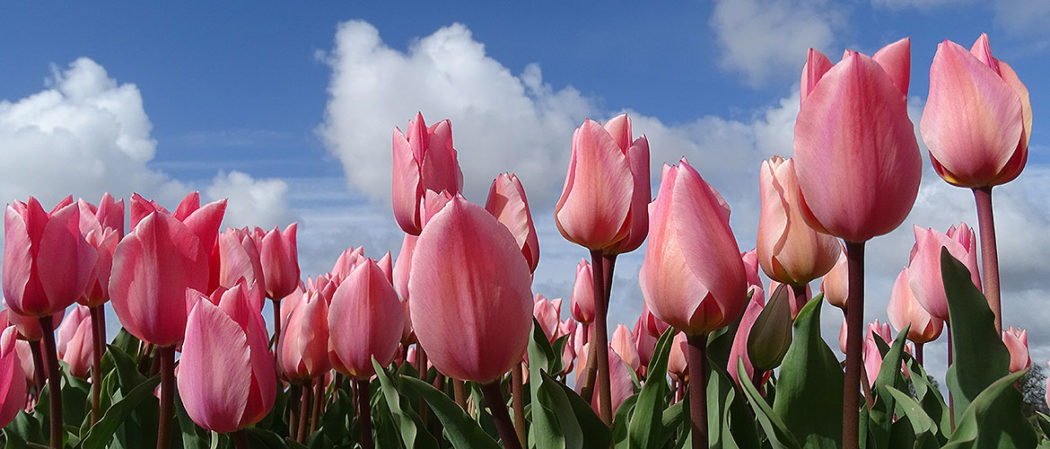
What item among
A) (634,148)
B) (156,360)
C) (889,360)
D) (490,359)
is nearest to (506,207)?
(634,148)

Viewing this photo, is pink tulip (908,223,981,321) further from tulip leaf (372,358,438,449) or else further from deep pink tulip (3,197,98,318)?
deep pink tulip (3,197,98,318)

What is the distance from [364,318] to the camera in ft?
6.71

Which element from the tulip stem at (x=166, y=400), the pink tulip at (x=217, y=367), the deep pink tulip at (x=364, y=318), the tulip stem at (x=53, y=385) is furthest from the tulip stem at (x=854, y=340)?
the tulip stem at (x=53, y=385)

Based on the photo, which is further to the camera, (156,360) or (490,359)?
(156,360)

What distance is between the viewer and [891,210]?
4.55 feet

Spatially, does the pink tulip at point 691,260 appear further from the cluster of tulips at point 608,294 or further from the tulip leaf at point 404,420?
the tulip leaf at point 404,420

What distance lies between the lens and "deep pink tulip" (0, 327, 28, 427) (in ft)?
7.83

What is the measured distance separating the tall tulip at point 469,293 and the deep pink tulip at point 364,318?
696 millimetres

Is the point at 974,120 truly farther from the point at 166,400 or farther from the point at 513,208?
the point at 166,400

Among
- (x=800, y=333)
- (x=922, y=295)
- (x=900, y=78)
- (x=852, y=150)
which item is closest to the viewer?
(x=852, y=150)

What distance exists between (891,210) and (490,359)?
761 millimetres

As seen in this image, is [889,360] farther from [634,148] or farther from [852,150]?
[852,150]

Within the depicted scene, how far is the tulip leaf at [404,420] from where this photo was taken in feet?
6.02

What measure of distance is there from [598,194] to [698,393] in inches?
24.2
